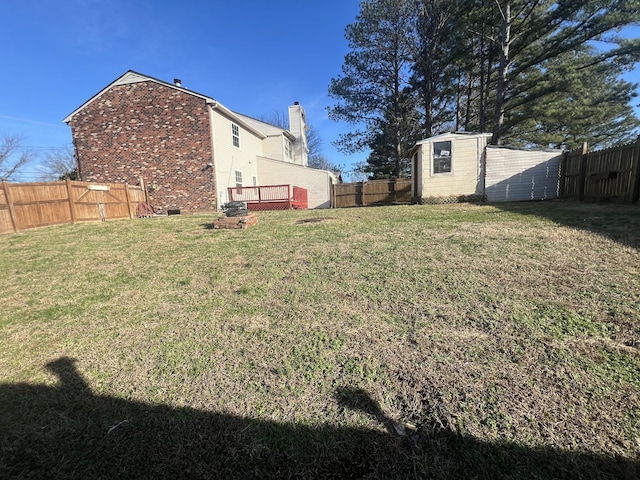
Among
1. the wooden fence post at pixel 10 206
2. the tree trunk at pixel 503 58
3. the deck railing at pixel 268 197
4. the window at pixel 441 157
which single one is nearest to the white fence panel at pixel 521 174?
the window at pixel 441 157

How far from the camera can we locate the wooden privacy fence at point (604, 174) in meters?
7.01

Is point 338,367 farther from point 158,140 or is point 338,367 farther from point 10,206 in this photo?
point 158,140

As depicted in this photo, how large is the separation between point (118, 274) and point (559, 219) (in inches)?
332

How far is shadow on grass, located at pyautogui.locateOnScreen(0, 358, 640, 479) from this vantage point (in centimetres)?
162

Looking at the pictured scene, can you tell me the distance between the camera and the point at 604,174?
799 cm

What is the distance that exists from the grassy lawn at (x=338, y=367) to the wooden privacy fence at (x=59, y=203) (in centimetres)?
659

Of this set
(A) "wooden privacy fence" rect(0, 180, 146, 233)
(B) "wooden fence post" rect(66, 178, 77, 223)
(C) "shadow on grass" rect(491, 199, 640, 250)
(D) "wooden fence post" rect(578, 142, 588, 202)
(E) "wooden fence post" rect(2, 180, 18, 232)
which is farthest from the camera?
(B) "wooden fence post" rect(66, 178, 77, 223)

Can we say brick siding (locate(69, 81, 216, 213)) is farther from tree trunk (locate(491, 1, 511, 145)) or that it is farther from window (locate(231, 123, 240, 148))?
tree trunk (locate(491, 1, 511, 145))

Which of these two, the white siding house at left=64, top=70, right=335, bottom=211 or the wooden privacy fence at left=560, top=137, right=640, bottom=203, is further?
the white siding house at left=64, top=70, right=335, bottom=211

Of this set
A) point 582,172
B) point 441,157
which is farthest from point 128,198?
point 582,172

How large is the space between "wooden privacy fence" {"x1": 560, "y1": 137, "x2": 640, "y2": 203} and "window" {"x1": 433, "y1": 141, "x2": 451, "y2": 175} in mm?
4009

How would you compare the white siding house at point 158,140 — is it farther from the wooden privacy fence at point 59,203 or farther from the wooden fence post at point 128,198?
the wooden privacy fence at point 59,203

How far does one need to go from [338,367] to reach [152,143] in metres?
16.1

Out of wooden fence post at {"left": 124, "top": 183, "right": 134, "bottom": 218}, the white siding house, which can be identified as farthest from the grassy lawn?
the white siding house
